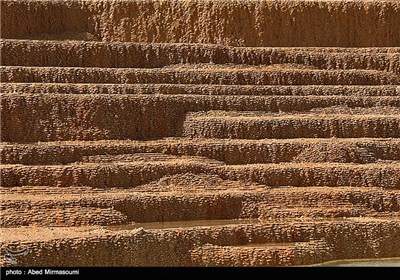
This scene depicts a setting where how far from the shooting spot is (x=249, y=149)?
25.3 metres

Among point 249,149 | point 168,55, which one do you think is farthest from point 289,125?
point 168,55

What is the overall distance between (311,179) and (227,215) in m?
2.92

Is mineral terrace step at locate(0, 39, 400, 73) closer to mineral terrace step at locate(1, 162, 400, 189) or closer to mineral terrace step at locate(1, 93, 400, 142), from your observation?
mineral terrace step at locate(1, 93, 400, 142)

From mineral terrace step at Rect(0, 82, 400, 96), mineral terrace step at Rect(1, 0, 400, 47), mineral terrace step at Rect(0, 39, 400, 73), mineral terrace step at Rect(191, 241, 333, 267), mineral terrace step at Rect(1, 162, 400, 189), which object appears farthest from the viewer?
mineral terrace step at Rect(1, 0, 400, 47)

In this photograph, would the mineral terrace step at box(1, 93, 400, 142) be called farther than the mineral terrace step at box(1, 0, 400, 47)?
No

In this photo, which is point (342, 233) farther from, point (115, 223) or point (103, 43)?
point (103, 43)

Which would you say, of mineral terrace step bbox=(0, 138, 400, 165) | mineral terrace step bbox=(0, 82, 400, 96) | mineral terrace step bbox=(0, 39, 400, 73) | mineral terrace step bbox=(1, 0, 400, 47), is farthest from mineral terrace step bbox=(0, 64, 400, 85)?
mineral terrace step bbox=(1, 0, 400, 47)

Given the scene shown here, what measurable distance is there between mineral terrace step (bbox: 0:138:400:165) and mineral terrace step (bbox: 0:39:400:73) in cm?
467

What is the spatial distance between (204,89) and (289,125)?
10.2 feet

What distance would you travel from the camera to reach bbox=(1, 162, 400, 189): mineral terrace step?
23203 millimetres

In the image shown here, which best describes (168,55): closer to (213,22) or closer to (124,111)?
(213,22)

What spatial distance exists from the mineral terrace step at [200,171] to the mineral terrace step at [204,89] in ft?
11.2

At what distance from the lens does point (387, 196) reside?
24.0 metres
